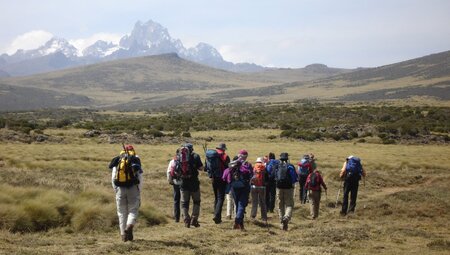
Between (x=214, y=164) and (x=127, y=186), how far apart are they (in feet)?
11.0

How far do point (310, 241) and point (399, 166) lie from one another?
22676 millimetres

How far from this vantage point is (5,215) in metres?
11.0

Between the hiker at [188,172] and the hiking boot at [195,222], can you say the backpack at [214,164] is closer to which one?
the hiker at [188,172]

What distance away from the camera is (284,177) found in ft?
45.1

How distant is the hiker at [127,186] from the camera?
10.2 meters

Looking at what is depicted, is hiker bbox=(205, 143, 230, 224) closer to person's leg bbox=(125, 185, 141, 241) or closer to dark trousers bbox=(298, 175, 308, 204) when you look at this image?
person's leg bbox=(125, 185, 141, 241)

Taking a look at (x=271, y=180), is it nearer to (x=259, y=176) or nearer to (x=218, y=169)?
(x=259, y=176)

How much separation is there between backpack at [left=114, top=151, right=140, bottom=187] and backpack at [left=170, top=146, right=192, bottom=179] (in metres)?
1.93

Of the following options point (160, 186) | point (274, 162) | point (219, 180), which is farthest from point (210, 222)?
point (160, 186)

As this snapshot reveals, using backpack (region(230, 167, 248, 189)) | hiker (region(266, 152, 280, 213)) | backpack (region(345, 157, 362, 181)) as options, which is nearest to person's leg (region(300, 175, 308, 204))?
hiker (region(266, 152, 280, 213))

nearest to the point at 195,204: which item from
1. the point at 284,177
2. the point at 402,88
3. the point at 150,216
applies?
the point at 150,216

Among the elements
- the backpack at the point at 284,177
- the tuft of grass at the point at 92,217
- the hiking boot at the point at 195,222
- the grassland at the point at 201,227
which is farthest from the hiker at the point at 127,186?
the backpack at the point at 284,177

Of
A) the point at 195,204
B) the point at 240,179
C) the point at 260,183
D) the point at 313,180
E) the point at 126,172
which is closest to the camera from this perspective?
the point at 126,172

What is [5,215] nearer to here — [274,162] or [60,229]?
[60,229]
